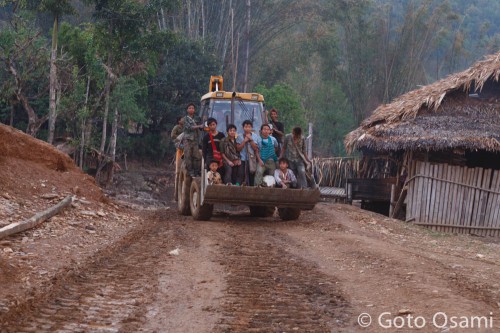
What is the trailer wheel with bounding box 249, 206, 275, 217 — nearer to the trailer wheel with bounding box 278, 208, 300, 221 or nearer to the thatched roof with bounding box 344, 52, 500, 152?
the trailer wheel with bounding box 278, 208, 300, 221

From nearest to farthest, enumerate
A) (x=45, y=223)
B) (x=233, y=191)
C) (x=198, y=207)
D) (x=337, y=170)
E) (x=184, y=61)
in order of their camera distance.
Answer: (x=45, y=223) < (x=233, y=191) < (x=198, y=207) < (x=337, y=170) < (x=184, y=61)

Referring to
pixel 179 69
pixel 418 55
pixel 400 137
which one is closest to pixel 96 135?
Result: pixel 179 69

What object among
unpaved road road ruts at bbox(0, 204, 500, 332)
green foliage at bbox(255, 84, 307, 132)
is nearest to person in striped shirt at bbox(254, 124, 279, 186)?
unpaved road road ruts at bbox(0, 204, 500, 332)

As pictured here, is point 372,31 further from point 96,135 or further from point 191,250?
point 191,250

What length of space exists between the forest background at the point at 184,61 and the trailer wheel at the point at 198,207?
6.22 metres

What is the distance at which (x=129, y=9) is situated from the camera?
21062mm

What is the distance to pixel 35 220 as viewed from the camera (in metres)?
10.2

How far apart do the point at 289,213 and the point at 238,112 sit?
7.61 ft

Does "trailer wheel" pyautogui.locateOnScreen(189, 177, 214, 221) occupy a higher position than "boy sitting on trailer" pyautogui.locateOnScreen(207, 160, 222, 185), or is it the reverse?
"boy sitting on trailer" pyautogui.locateOnScreen(207, 160, 222, 185)

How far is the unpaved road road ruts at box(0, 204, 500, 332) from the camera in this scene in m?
5.78

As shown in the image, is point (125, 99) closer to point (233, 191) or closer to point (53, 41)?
point (53, 41)

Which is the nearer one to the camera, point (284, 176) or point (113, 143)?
point (284, 176)

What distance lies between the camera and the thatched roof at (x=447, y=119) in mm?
18922

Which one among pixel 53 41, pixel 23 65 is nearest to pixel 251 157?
pixel 53 41
